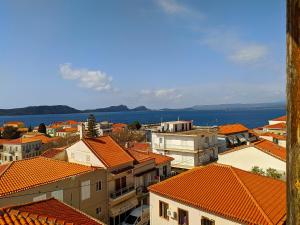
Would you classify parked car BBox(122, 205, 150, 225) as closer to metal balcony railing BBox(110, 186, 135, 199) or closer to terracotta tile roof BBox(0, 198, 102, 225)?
metal balcony railing BBox(110, 186, 135, 199)

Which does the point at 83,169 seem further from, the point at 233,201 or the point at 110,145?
the point at 233,201

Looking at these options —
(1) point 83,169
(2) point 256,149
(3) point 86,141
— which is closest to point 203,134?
(2) point 256,149

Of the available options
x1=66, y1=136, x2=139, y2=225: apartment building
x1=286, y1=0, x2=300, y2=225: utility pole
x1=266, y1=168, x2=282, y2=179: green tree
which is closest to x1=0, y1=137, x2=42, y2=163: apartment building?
x1=66, y1=136, x2=139, y2=225: apartment building

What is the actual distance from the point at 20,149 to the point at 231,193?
227 ft

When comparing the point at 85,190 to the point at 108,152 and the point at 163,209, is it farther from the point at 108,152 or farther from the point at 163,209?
the point at 163,209

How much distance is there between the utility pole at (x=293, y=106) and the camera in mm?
1527

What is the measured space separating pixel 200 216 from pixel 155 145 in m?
32.6

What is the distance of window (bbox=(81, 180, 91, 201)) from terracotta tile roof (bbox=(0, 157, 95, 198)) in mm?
1067

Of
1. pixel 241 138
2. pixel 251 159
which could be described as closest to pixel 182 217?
pixel 251 159

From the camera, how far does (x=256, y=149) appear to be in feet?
100

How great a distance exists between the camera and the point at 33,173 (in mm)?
25219

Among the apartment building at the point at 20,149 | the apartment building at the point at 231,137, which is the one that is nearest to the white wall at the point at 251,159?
the apartment building at the point at 231,137

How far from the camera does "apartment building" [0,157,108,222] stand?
22297 mm

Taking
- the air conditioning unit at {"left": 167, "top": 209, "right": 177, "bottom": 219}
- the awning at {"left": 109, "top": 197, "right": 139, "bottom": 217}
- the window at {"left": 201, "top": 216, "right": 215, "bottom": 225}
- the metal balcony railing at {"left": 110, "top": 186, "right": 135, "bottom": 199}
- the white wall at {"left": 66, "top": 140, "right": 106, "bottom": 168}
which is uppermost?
the white wall at {"left": 66, "top": 140, "right": 106, "bottom": 168}
